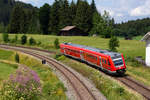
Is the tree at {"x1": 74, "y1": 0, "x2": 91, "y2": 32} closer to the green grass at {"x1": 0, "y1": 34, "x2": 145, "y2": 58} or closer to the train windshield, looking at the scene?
the green grass at {"x1": 0, "y1": 34, "x2": 145, "y2": 58}

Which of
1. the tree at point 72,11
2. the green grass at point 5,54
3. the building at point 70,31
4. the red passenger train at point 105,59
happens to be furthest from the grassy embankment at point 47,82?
the tree at point 72,11

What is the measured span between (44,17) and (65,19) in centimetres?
1257

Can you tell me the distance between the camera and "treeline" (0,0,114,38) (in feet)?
277

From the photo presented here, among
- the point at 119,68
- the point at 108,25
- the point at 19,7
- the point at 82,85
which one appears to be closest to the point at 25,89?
the point at 82,85

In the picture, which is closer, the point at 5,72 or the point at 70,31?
the point at 5,72

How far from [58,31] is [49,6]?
1906cm

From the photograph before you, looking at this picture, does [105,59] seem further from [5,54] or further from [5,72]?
[5,54]

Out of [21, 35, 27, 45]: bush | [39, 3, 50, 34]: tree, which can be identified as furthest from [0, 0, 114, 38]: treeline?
[21, 35, 27, 45]: bush

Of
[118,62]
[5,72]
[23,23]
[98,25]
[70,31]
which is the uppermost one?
[23,23]

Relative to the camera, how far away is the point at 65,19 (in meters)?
92.0

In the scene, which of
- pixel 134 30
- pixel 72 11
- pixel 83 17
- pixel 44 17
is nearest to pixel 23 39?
pixel 44 17

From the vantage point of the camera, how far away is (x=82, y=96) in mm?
16219

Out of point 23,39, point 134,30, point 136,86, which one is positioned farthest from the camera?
point 134,30

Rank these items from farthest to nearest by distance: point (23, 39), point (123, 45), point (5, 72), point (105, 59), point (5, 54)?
point (23, 39) → point (123, 45) → point (5, 54) → point (105, 59) → point (5, 72)
